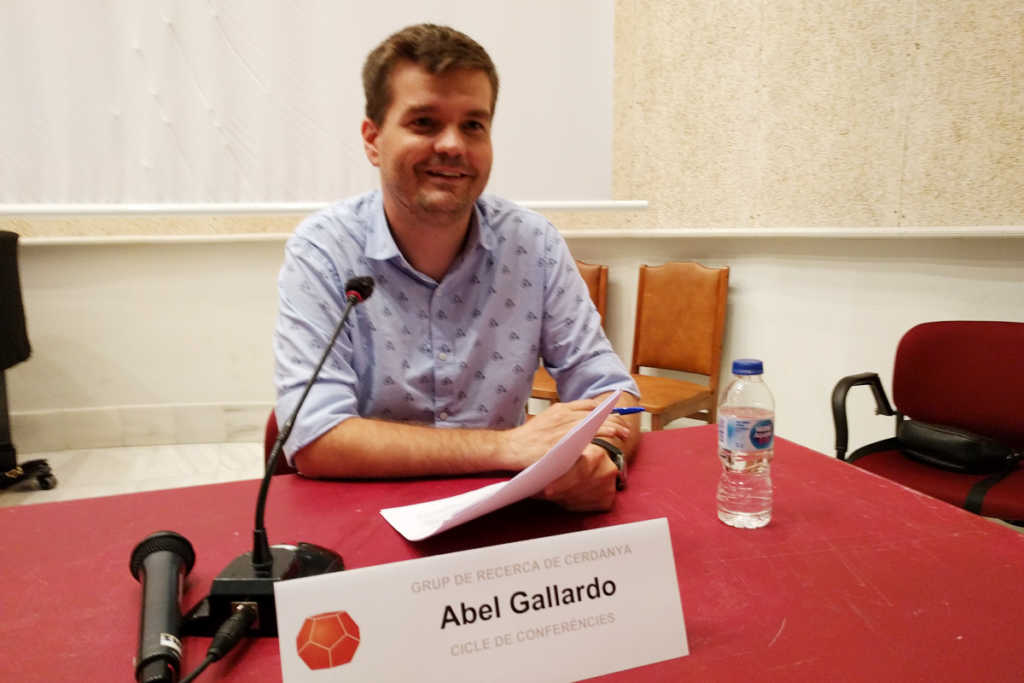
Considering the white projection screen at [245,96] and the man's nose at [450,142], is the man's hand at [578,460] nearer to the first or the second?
the man's nose at [450,142]

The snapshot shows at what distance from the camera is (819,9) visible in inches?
104

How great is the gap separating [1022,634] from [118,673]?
3.09 ft

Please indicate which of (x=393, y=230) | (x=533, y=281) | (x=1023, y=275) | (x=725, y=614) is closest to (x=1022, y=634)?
(x=725, y=614)

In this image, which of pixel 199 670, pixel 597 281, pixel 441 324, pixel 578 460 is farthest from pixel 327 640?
pixel 597 281

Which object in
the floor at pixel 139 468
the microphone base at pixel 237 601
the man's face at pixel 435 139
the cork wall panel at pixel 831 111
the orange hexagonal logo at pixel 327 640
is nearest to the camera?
the orange hexagonal logo at pixel 327 640

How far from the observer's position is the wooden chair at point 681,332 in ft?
10.0

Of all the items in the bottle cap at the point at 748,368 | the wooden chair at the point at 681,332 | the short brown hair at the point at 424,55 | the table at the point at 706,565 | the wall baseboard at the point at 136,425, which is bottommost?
the wall baseboard at the point at 136,425

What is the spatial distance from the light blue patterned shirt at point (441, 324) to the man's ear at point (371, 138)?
9cm

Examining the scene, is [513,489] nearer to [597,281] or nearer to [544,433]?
[544,433]

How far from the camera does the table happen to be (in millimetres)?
675

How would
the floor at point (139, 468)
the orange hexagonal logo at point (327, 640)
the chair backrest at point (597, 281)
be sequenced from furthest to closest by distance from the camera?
the chair backrest at point (597, 281), the floor at point (139, 468), the orange hexagonal logo at point (327, 640)

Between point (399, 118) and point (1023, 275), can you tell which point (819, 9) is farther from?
point (399, 118)

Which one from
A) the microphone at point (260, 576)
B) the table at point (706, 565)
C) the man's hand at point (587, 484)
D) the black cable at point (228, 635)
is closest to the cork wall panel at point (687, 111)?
the table at point (706, 565)

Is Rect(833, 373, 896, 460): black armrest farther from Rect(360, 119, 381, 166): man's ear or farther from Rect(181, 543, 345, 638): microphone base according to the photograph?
Rect(181, 543, 345, 638): microphone base
